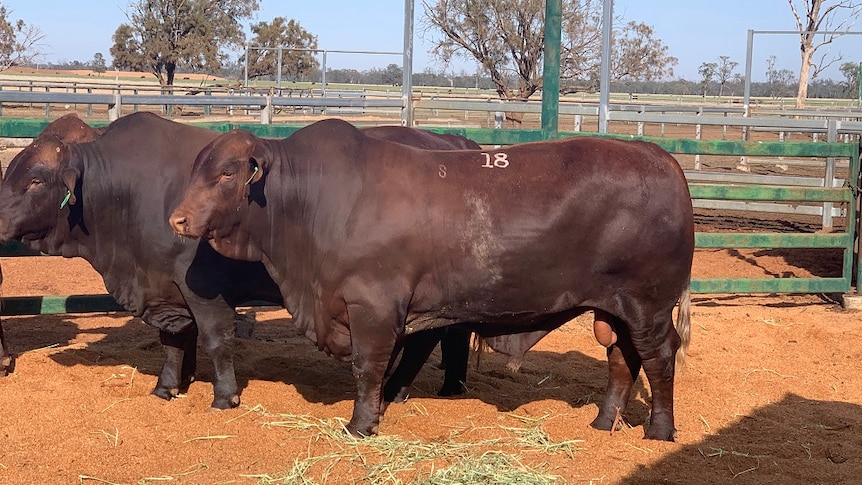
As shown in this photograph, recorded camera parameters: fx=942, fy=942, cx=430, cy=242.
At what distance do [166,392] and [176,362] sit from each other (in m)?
0.18

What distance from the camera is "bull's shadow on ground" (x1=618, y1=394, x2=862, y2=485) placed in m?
4.41

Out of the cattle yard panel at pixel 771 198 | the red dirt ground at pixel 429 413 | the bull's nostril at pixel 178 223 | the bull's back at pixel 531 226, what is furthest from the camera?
the cattle yard panel at pixel 771 198

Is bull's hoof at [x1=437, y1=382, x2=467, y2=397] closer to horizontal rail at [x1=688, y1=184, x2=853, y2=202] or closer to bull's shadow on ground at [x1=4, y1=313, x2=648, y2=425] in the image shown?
bull's shadow on ground at [x1=4, y1=313, x2=648, y2=425]

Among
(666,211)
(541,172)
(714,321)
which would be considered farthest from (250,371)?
(714,321)

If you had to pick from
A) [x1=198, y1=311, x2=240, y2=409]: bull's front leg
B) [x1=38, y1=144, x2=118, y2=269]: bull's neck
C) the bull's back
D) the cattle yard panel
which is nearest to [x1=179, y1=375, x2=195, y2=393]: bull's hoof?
[x1=198, y1=311, x2=240, y2=409]: bull's front leg

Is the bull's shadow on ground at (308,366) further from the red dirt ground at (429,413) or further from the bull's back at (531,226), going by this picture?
the bull's back at (531,226)

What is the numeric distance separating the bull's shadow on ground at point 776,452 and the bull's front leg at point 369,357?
1301mm

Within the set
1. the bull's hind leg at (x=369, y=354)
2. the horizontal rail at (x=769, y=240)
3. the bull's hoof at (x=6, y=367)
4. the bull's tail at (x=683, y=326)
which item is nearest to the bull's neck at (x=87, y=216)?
the bull's hoof at (x=6, y=367)

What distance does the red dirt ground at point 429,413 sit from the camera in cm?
439

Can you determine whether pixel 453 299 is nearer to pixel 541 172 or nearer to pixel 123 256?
pixel 541 172

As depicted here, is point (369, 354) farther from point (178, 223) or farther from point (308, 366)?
point (308, 366)

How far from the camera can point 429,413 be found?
17.5ft

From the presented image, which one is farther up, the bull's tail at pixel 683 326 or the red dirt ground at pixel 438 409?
the bull's tail at pixel 683 326

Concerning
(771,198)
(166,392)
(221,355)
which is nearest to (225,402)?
(221,355)
